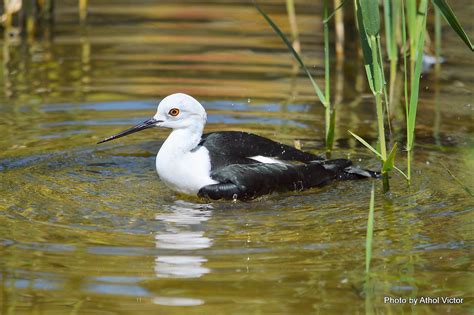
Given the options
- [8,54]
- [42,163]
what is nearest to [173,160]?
[42,163]

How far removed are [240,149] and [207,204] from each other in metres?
0.56

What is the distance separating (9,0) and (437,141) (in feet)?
20.3

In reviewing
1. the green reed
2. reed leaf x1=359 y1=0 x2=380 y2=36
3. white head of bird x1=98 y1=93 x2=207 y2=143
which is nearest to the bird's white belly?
white head of bird x1=98 y1=93 x2=207 y2=143

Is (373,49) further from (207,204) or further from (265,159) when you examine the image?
(207,204)

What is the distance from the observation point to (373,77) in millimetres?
6773

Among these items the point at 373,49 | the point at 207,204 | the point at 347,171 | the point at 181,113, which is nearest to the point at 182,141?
the point at 181,113

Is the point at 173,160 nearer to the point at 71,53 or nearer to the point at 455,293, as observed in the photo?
the point at 455,293

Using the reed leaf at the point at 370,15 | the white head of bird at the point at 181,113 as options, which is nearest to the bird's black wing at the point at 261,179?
the white head of bird at the point at 181,113

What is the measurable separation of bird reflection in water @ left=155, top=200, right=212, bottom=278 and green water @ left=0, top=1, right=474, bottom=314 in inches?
0.5

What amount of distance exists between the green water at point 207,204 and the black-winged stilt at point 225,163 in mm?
116

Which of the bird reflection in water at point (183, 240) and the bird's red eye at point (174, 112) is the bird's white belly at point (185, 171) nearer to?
the bird reflection in water at point (183, 240)

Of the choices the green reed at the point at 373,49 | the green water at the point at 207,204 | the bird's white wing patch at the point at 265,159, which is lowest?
the green water at the point at 207,204

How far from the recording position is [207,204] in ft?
23.9

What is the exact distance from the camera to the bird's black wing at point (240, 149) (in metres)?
7.50
